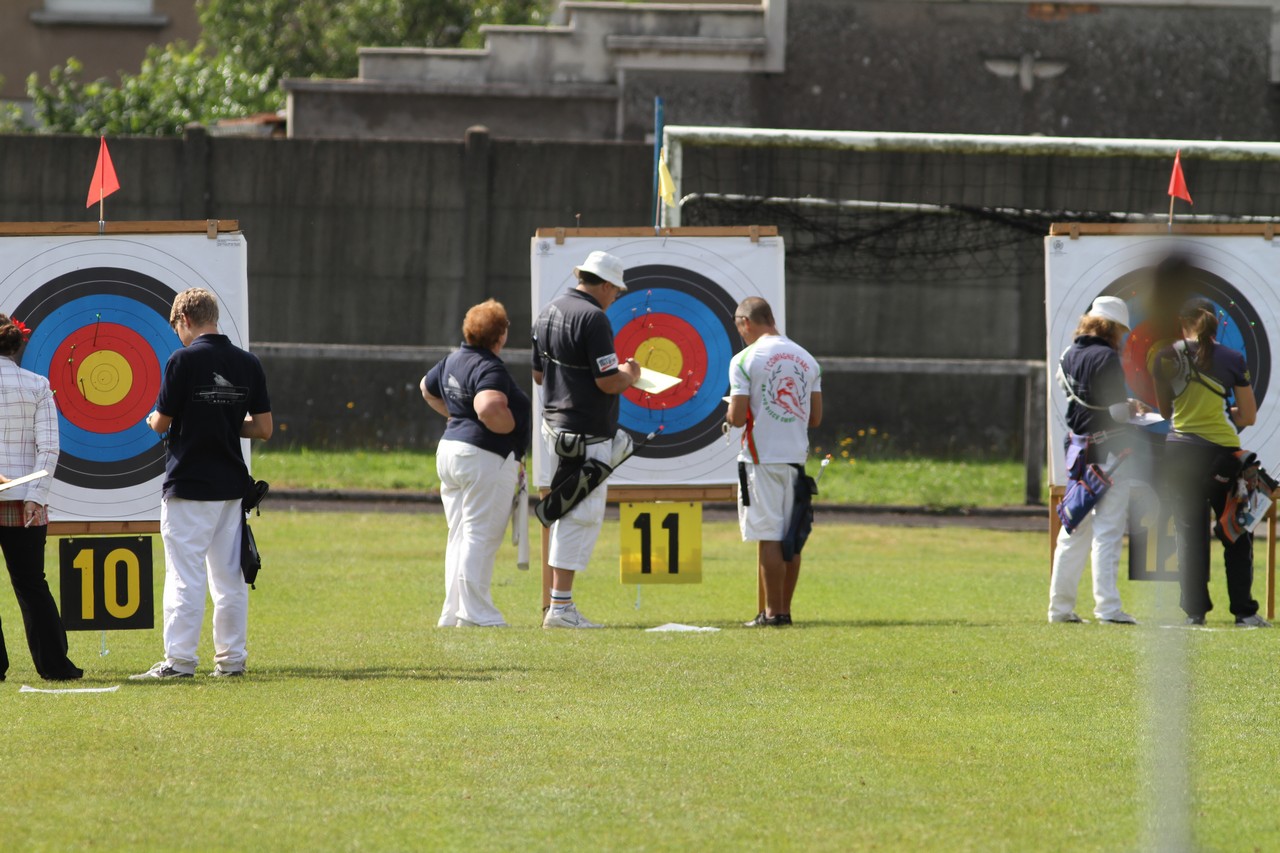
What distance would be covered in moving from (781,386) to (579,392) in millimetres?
1116

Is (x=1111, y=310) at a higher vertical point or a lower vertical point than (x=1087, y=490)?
higher

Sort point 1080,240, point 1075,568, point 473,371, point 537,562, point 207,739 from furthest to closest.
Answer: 1. point 537,562
2. point 1080,240
3. point 1075,568
4. point 473,371
5. point 207,739

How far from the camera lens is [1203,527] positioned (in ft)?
33.3

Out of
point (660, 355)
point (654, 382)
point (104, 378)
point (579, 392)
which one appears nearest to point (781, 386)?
point (654, 382)

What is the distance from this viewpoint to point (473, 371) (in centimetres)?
946

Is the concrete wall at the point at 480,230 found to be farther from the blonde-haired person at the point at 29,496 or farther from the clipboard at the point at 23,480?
the clipboard at the point at 23,480

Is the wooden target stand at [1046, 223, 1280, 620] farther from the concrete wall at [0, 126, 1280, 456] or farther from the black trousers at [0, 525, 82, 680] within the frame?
the concrete wall at [0, 126, 1280, 456]

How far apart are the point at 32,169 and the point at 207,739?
54.3 feet

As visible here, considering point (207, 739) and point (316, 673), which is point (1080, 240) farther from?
point (207, 739)

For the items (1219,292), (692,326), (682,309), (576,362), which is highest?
(1219,292)

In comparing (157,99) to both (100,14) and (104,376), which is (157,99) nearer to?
(100,14)

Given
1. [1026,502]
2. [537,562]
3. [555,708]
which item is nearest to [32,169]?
[537,562]

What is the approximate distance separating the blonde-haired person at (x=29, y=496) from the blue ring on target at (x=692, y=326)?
429cm

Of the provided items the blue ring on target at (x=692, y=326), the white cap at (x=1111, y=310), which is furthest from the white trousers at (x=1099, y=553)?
the blue ring on target at (x=692, y=326)
